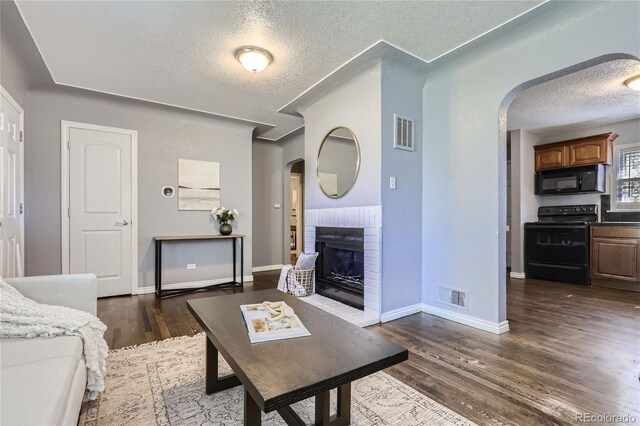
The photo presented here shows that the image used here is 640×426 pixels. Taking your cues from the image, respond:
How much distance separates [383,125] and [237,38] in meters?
1.52

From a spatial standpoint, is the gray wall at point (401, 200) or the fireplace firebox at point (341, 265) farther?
the fireplace firebox at point (341, 265)

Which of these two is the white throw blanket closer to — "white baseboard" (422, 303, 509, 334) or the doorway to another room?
"white baseboard" (422, 303, 509, 334)

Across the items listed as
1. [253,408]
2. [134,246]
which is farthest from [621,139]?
[134,246]

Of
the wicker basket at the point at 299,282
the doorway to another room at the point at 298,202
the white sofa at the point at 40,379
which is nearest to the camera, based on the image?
the white sofa at the point at 40,379

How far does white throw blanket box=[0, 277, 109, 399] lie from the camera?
4.68ft

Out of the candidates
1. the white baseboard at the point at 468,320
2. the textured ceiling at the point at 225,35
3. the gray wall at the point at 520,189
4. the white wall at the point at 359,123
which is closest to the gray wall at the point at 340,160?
the white wall at the point at 359,123

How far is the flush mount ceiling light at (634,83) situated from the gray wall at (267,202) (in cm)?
503

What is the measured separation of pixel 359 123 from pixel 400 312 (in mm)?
2009

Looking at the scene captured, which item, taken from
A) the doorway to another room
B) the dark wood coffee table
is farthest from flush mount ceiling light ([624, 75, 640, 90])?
the doorway to another room

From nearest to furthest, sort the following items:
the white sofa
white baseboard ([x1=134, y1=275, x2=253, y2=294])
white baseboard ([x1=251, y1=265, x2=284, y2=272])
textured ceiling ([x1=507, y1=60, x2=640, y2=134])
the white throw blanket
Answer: the white sofa < the white throw blanket < textured ceiling ([x1=507, y1=60, x2=640, y2=134]) < white baseboard ([x1=134, y1=275, x2=253, y2=294]) < white baseboard ([x1=251, y1=265, x2=284, y2=272])

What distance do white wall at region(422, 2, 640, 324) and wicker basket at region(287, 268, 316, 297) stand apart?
1.34m

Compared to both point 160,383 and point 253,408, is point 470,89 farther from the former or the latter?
point 160,383

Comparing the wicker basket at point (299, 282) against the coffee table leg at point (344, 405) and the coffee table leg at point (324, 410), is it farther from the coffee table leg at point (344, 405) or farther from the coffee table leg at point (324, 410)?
the coffee table leg at point (324, 410)

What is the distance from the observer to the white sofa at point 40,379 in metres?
0.92
